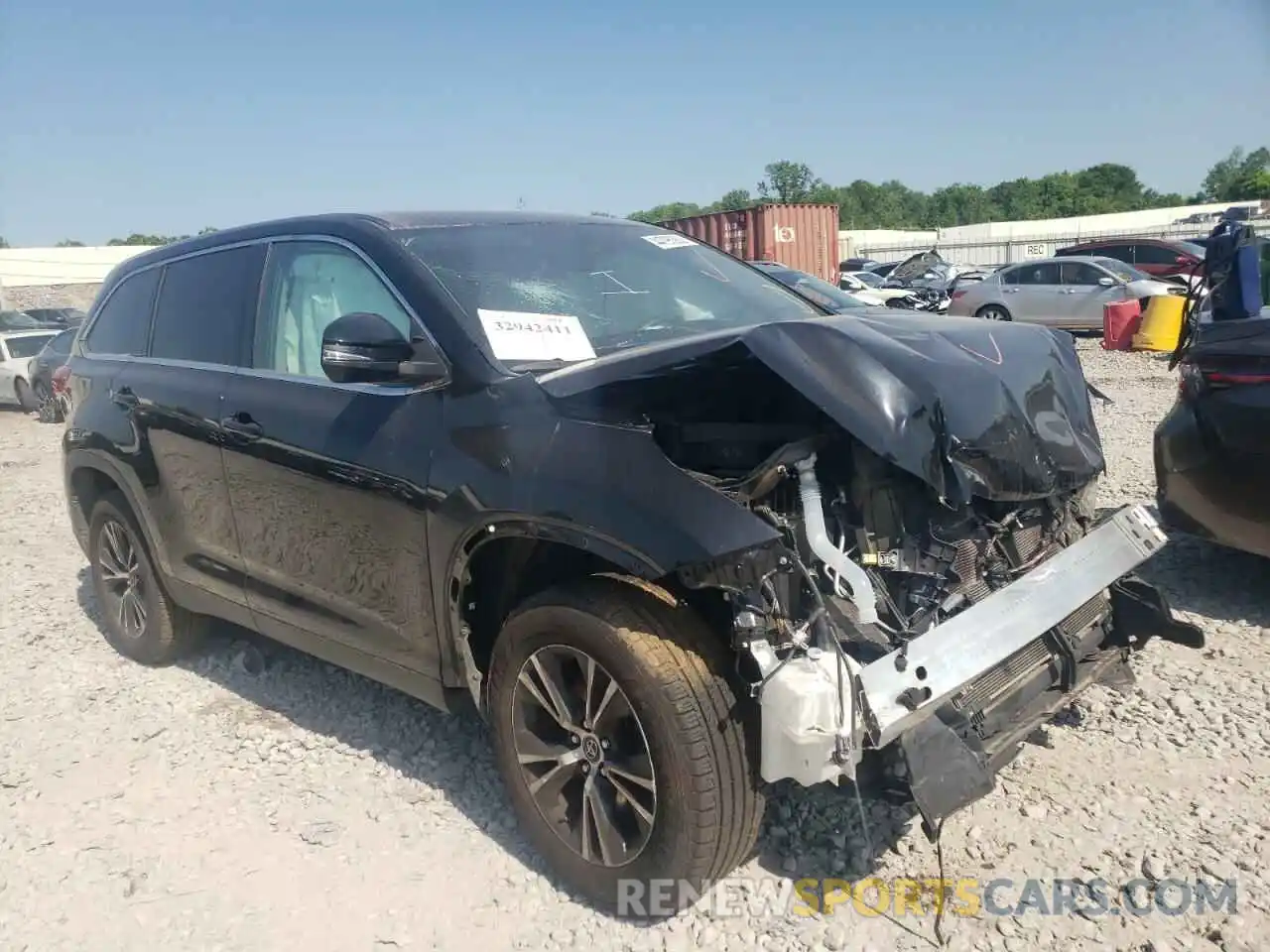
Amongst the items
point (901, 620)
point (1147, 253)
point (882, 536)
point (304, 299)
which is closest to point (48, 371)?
point (304, 299)

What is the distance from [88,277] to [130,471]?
135 feet

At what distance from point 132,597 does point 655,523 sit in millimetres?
3463

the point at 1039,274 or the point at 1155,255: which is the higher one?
the point at 1155,255

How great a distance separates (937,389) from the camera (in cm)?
253

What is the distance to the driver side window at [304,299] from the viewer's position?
11.4ft

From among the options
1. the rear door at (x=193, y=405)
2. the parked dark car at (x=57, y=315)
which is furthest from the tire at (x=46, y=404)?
the rear door at (x=193, y=405)

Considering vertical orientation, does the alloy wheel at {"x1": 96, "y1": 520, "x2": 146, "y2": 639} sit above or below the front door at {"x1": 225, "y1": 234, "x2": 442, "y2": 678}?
below

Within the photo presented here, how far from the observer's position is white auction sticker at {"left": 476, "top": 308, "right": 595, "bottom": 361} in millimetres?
2980

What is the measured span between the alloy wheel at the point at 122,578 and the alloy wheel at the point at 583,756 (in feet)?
8.90

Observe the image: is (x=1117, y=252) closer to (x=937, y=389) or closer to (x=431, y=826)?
(x=937, y=389)

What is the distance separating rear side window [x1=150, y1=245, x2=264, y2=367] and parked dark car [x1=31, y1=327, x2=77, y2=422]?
13606 mm

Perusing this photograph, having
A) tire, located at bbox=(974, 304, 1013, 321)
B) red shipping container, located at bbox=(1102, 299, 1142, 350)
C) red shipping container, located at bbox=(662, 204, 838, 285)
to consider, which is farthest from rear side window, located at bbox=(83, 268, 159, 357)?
red shipping container, located at bbox=(662, 204, 838, 285)

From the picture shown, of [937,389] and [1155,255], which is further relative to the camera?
[1155,255]

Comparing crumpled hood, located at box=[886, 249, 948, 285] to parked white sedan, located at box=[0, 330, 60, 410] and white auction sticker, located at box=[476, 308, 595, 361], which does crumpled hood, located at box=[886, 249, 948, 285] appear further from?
white auction sticker, located at box=[476, 308, 595, 361]
